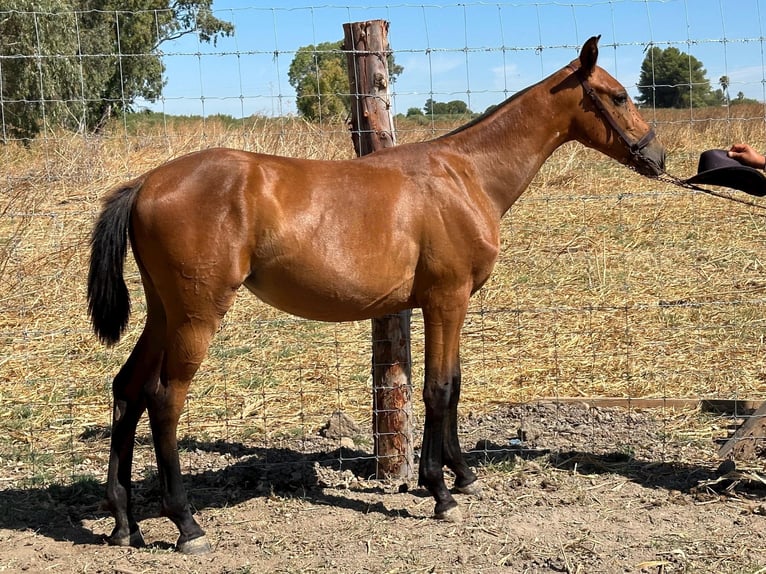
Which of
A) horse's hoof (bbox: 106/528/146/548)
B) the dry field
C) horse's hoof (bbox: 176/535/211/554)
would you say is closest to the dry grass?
the dry field

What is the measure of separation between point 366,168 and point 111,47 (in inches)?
1120

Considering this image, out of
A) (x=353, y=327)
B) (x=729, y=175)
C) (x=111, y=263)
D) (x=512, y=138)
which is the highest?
(x=512, y=138)

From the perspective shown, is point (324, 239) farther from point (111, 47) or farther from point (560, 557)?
point (111, 47)

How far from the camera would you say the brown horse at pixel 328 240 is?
3574 mm

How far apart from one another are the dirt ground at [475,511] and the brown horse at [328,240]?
0.23 m

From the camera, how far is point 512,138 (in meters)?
4.27

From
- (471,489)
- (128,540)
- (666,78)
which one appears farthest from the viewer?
(666,78)

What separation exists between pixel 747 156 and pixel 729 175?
130 mm

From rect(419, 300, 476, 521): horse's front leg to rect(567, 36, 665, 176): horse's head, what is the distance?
1.17m

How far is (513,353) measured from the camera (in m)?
6.62

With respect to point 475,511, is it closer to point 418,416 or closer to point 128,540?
point 418,416

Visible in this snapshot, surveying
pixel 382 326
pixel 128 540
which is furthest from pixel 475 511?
pixel 128 540

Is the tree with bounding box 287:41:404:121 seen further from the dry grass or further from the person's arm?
the person's arm

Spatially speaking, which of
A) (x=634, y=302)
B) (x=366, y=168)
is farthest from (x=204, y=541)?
(x=634, y=302)
